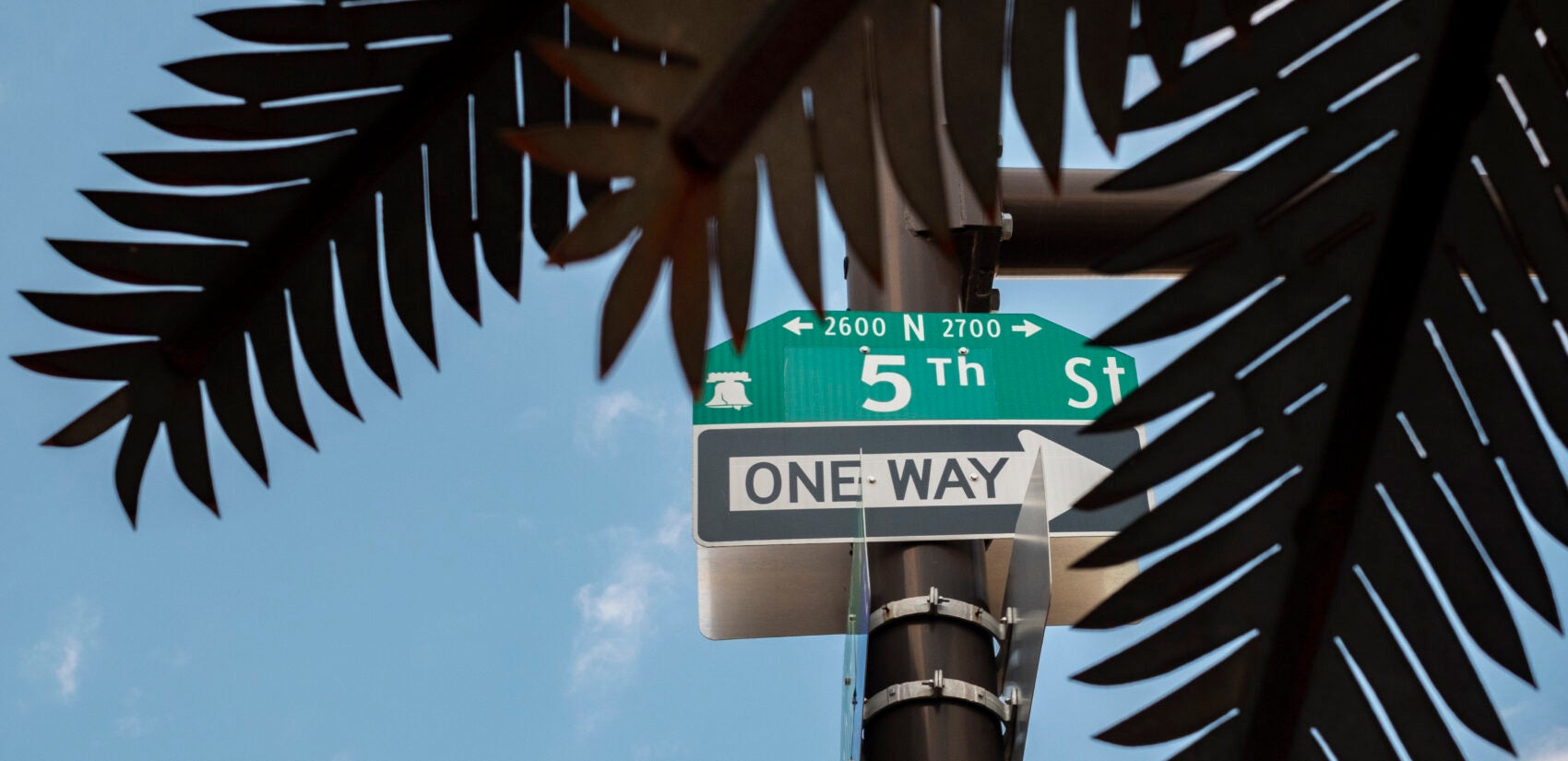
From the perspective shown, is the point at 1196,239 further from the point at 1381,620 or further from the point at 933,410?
the point at 933,410

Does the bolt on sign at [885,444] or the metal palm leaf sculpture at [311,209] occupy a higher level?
the bolt on sign at [885,444]

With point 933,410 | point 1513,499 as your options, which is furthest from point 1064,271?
point 1513,499

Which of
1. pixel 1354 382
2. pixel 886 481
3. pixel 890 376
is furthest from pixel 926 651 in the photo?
pixel 1354 382

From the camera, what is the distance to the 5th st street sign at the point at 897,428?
5.48 feet

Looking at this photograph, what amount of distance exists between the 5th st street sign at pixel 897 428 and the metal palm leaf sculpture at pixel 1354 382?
1222 mm

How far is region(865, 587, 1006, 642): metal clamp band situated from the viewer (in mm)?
1558

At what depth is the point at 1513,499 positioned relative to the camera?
420 mm

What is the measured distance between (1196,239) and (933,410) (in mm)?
1407

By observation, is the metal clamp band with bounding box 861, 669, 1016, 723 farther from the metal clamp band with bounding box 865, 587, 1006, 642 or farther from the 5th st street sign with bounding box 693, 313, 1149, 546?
the 5th st street sign with bounding box 693, 313, 1149, 546

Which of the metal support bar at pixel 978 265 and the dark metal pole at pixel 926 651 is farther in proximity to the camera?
the metal support bar at pixel 978 265

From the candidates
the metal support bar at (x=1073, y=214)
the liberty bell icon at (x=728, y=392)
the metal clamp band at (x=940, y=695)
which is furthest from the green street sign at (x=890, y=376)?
the metal clamp band at (x=940, y=695)

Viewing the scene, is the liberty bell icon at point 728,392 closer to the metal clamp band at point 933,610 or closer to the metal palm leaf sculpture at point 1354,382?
the metal clamp band at point 933,610

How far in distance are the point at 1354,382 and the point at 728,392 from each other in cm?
137

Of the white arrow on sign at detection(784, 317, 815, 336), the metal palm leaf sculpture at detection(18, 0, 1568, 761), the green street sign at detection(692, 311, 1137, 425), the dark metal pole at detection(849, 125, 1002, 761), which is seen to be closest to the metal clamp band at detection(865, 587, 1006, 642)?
the dark metal pole at detection(849, 125, 1002, 761)
